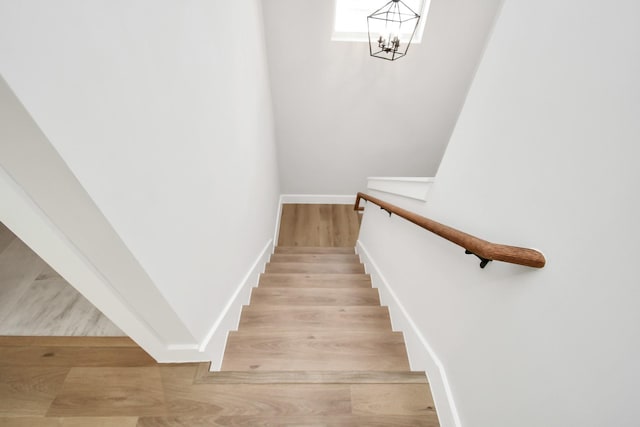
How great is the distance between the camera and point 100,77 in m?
0.51

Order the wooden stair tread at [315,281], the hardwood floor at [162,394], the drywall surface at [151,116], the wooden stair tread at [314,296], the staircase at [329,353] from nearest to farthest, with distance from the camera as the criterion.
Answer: the drywall surface at [151,116]
the hardwood floor at [162,394]
the staircase at [329,353]
the wooden stair tread at [314,296]
the wooden stair tread at [315,281]

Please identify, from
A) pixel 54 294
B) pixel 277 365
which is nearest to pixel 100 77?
pixel 277 365

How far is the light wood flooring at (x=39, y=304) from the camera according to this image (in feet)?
3.89

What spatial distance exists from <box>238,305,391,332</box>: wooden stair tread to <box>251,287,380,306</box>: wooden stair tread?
0.12 m

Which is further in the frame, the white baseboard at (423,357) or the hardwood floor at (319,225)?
the hardwood floor at (319,225)

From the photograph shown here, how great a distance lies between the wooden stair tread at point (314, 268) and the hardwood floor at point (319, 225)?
1.03m

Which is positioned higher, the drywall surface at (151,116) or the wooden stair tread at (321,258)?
the drywall surface at (151,116)

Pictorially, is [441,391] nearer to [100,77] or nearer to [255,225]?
[100,77]

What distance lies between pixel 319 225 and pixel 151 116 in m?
3.45

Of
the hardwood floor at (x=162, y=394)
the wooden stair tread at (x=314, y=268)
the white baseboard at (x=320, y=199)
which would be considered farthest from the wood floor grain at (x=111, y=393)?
the white baseboard at (x=320, y=199)

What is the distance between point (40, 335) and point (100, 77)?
4.38 feet

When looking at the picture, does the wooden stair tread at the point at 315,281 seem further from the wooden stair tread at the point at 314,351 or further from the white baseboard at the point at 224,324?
the wooden stair tread at the point at 314,351

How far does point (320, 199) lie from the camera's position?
14.4ft

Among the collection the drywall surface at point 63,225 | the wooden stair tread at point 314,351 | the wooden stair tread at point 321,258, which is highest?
the drywall surface at point 63,225
